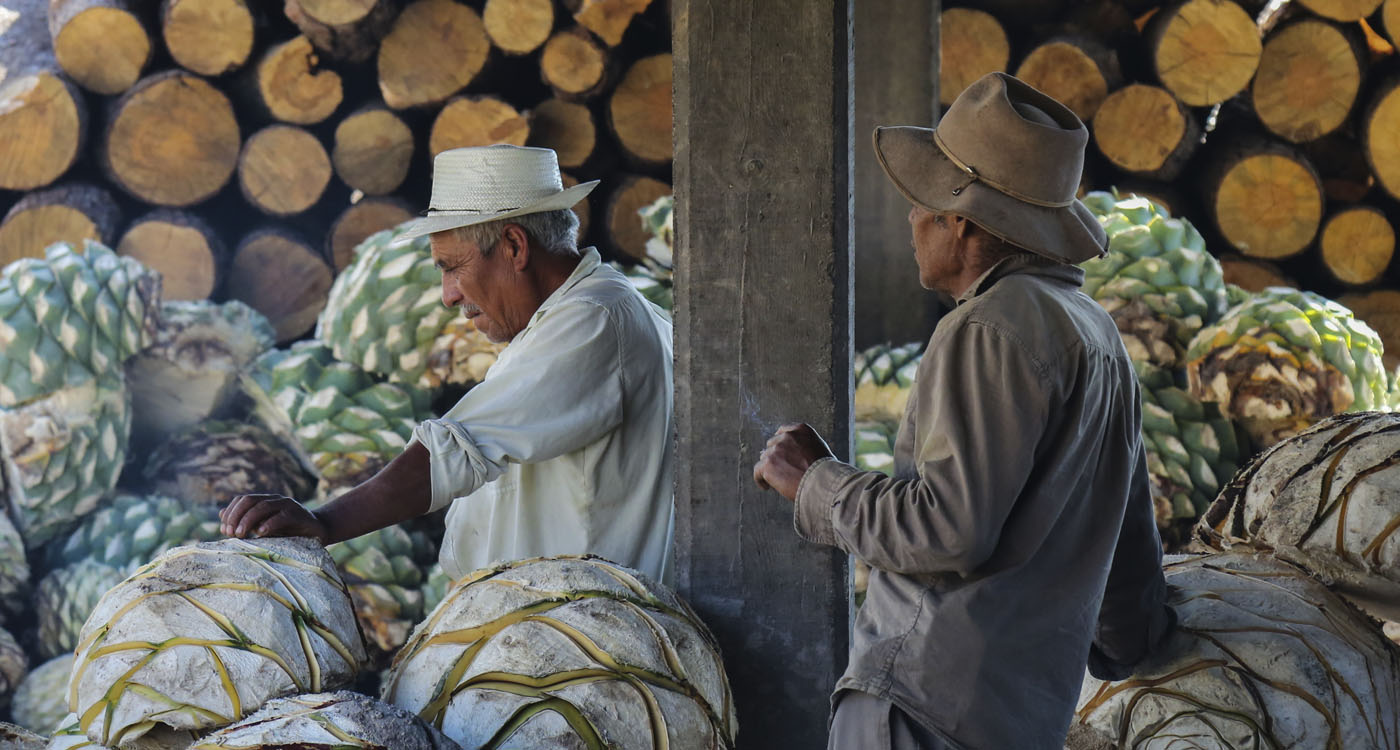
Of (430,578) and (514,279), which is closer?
(514,279)

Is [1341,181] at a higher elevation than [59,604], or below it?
higher

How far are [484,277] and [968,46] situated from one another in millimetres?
3782

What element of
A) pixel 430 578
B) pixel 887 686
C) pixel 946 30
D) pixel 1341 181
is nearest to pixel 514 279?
pixel 887 686

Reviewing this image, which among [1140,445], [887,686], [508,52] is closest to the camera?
[887,686]

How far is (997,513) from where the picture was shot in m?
1.94

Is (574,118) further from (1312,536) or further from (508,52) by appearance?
(1312,536)

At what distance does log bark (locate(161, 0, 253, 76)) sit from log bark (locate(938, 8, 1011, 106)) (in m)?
3.14

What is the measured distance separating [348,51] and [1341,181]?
4582mm

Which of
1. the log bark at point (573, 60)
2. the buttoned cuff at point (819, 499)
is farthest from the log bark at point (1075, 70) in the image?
the buttoned cuff at point (819, 499)

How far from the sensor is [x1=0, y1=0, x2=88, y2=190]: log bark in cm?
584

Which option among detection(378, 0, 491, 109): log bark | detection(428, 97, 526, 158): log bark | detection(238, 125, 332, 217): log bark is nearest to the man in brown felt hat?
detection(428, 97, 526, 158): log bark

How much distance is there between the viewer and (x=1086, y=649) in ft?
6.98

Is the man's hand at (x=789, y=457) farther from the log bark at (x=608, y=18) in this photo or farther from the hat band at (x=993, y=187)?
the log bark at (x=608, y=18)

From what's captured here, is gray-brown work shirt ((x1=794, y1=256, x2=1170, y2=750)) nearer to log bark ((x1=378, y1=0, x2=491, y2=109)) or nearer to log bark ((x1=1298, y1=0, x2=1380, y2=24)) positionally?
log bark ((x1=378, y1=0, x2=491, y2=109))
